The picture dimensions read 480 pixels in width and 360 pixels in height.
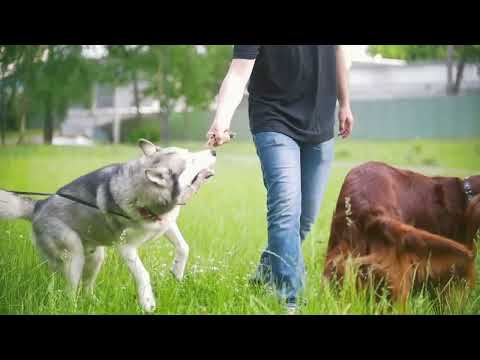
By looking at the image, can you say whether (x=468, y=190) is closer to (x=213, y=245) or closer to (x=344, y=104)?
(x=344, y=104)

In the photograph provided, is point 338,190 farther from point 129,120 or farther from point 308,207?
point 129,120

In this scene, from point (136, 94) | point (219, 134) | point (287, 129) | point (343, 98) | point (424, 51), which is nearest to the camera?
point (219, 134)

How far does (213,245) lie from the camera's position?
3672 millimetres

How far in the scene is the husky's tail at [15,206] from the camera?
11.8 ft

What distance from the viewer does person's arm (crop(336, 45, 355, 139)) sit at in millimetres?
3488

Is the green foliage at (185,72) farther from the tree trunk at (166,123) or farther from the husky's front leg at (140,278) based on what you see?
the husky's front leg at (140,278)

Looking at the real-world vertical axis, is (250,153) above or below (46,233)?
above

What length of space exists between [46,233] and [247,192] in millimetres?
1109

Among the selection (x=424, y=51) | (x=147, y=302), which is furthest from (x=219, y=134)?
(x=424, y=51)

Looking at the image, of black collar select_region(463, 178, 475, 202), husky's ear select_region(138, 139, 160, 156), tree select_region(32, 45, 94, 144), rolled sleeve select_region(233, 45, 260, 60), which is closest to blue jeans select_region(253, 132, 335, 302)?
rolled sleeve select_region(233, 45, 260, 60)

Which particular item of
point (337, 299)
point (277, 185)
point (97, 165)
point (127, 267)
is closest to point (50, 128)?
point (97, 165)

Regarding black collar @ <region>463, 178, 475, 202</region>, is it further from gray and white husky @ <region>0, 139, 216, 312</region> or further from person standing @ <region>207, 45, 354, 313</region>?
gray and white husky @ <region>0, 139, 216, 312</region>

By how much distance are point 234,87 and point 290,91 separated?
302 millimetres

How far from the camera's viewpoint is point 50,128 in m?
3.88
